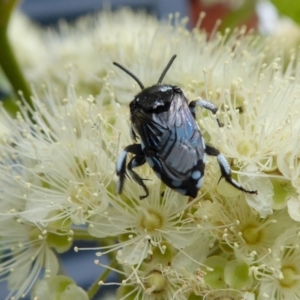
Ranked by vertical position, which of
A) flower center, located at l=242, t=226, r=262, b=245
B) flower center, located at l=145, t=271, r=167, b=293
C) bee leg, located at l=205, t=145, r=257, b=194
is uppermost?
bee leg, located at l=205, t=145, r=257, b=194

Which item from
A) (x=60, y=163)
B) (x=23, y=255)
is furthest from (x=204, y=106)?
(x=23, y=255)

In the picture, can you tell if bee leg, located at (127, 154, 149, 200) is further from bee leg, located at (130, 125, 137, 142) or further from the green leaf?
the green leaf

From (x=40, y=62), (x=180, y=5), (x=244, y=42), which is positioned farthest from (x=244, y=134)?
(x=180, y=5)

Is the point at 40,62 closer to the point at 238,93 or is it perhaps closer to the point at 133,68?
the point at 133,68

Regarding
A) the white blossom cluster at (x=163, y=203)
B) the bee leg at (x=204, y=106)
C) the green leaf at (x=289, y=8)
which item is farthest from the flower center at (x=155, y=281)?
the green leaf at (x=289, y=8)

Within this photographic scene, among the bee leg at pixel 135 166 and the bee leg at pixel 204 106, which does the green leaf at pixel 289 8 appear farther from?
the bee leg at pixel 135 166

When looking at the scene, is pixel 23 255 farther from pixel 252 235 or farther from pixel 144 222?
pixel 252 235

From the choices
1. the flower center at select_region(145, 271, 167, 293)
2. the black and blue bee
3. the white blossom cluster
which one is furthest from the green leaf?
the flower center at select_region(145, 271, 167, 293)
